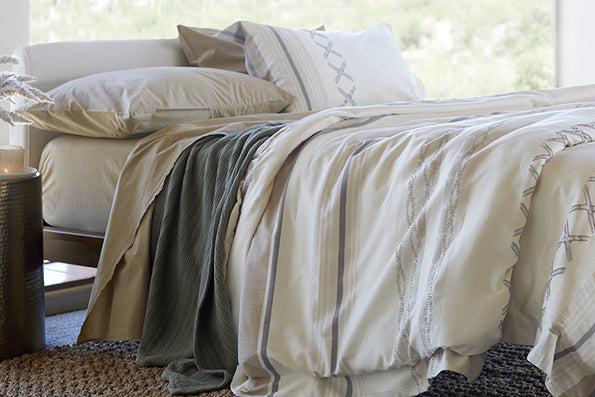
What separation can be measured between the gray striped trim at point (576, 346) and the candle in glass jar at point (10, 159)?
1449mm

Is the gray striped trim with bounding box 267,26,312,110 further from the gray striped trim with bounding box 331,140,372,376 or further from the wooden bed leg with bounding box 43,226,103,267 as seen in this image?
the gray striped trim with bounding box 331,140,372,376

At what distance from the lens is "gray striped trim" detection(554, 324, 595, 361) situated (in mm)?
1159

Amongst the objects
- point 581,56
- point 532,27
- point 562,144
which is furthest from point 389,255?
point 532,27

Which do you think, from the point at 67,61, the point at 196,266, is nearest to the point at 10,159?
the point at 196,266

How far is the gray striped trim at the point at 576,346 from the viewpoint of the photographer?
1159mm

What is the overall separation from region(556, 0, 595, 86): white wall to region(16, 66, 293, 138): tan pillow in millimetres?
3530

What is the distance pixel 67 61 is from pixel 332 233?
1447 millimetres

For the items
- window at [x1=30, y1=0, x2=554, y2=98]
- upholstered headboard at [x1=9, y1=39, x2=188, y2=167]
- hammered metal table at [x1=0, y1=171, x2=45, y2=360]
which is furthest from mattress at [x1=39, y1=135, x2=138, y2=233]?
window at [x1=30, y1=0, x2=554, y2=98]

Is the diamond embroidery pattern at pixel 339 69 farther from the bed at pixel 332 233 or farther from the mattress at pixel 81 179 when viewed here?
the mattress at pixel 81 179

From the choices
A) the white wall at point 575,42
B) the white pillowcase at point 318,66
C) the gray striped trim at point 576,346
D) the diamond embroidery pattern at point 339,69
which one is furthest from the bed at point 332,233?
the white wall at point 575,42

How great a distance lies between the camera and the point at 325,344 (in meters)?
1.55

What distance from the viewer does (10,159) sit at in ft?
6.49

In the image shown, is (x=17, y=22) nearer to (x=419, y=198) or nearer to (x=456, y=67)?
(x=419, y=198)

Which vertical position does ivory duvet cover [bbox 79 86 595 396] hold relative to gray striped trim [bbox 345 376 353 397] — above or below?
above
